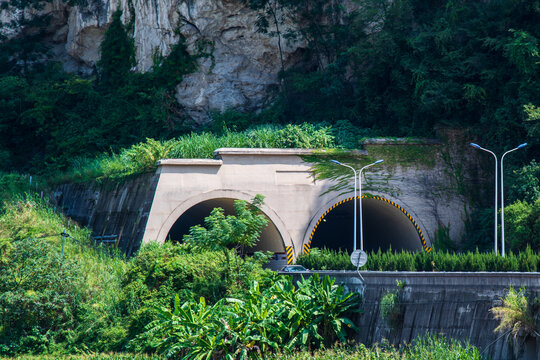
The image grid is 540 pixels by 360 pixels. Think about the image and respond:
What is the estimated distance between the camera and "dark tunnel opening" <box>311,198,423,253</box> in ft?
101

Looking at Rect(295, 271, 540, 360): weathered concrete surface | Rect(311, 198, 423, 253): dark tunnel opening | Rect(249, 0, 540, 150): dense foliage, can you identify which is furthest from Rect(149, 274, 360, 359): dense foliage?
Rect(249, 0, 540, 150): dense foliage

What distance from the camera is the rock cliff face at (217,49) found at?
128ft

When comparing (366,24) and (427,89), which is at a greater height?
(366,24)

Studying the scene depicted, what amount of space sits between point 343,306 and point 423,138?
14733mm

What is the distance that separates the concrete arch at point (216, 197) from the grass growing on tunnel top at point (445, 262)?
5295 mm

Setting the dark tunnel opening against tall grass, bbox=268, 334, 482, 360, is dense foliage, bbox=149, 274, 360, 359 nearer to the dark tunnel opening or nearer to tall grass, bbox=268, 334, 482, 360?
tall grass, bbox=268, 334, 482, 360

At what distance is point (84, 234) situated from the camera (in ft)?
95.1

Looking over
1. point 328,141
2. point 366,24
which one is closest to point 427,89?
point 328,141

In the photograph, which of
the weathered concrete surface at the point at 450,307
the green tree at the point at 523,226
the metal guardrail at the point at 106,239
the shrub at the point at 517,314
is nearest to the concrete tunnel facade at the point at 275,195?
the metal guardrail at the point at 106,239

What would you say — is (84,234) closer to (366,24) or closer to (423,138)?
(423,138)

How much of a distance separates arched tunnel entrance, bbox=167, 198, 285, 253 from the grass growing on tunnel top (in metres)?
6.32

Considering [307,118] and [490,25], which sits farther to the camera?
[307,118]

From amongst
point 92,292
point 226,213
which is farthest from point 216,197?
point 92,292

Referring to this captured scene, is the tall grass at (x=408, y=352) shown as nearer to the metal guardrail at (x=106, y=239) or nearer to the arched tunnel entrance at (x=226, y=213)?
the arched tunnel entrance at (x=226, y=213)
